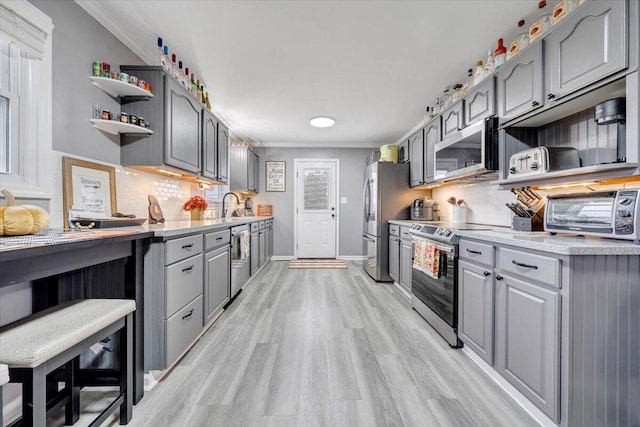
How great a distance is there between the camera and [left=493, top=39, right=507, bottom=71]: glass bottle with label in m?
2.13

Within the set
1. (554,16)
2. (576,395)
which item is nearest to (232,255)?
(576,395)

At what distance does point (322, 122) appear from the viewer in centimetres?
415

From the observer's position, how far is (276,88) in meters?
3.11

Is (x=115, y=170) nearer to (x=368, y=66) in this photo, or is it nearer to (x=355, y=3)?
(x=355, y=3)

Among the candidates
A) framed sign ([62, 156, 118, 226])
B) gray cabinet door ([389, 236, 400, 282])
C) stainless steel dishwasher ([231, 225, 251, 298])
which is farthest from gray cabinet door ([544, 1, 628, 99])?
framed sign ([62, 156, 118, 226])

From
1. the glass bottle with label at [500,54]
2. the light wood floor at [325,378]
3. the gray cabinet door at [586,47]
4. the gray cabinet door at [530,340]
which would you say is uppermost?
the glass bottle with label at [500,54]

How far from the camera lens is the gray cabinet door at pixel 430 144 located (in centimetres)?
319

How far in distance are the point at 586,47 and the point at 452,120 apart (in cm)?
144

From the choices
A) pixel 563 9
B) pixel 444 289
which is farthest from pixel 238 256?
pixel 563 9

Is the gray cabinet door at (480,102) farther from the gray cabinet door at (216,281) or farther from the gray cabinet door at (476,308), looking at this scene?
the gray cabinet door at (216,281)

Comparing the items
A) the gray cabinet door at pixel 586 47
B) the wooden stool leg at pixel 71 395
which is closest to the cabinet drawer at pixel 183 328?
the wooden stool leg at pixel 71 395

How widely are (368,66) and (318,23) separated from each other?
0.77 metres

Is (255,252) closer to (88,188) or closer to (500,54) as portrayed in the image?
(88,188)

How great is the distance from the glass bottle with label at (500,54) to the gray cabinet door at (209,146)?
2775 millimetres
